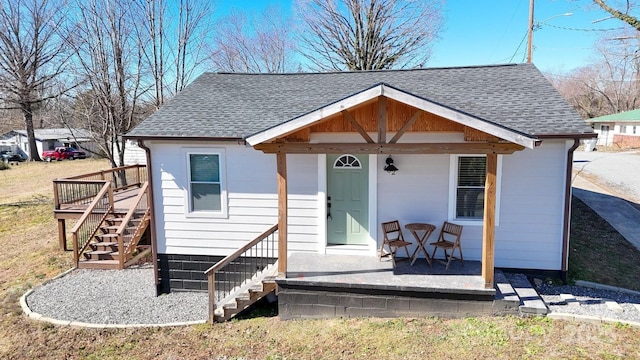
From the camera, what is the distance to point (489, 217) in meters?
5.67

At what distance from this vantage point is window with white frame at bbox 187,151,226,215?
25.0 ft

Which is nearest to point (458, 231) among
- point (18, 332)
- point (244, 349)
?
Answer: point (244, 349)

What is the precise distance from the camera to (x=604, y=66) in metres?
47.6

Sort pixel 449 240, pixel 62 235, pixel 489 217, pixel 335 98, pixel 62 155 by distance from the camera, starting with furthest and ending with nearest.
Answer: pixel 62 155
pixel 62 235
pixel 335 98
pixel 449 240
pixel 489 217

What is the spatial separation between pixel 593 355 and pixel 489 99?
15.8 feet

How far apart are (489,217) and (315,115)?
299 cm

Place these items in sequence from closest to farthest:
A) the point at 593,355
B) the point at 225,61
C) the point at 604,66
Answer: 1. the point at 593,355
2. the point at 225,61
3. the point at 604,66

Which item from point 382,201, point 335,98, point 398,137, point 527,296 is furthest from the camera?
point 335,98

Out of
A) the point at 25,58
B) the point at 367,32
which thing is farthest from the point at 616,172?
the point at 25,58

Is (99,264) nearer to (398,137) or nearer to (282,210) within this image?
(282,210)

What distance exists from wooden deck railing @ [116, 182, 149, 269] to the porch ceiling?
16.0ft

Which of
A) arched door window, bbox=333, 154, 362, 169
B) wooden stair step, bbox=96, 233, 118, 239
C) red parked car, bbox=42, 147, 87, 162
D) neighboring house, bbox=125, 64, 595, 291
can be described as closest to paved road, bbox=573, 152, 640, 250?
neighboring house, bbox=125, 64, 595, 291

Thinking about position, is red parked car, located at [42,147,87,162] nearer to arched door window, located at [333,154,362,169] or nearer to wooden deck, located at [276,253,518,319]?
arched door window, located at [333,154,362,169]

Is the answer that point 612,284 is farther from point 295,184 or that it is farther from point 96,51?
point 96,51
